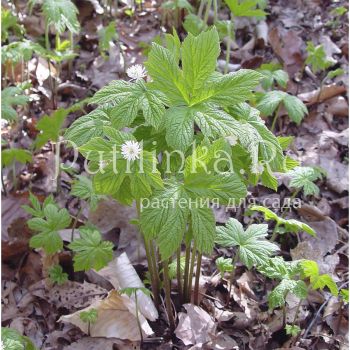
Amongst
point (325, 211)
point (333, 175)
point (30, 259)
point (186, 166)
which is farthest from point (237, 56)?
point (186, 166)

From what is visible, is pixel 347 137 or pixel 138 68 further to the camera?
pixel 347 137

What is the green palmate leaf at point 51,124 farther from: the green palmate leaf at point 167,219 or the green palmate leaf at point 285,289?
the green palmate leaf at point 285,289

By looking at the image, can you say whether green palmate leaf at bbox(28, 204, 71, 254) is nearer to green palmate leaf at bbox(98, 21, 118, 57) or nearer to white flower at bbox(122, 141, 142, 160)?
white flower at bbox(122, 141, 142, 160)

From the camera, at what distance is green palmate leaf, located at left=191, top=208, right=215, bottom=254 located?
4.95 feet

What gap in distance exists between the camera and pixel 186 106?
5.21ft

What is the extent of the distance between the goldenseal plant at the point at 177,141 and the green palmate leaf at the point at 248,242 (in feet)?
0.79

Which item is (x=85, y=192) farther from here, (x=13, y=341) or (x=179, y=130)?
(x=179, y=130)

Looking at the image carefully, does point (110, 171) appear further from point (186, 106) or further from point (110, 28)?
point (110, 28)

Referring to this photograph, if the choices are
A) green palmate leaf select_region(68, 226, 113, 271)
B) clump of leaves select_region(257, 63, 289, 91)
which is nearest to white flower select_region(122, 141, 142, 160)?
green palmate leaf select_region(68, 226, 113, 271)

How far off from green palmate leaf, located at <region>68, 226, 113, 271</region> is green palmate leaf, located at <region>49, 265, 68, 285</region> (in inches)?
10.2

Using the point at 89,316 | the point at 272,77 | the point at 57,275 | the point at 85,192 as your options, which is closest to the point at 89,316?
the point at 89,316

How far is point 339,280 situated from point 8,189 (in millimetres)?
1825

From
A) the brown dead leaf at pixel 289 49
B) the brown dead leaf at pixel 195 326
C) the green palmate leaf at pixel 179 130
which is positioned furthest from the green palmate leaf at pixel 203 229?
the brown dead leaf at pixel 289 49

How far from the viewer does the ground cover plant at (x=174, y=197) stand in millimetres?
1521
